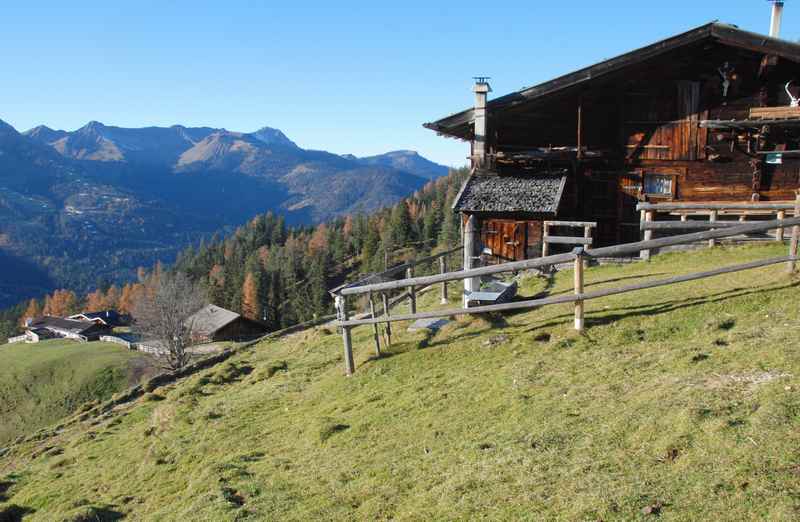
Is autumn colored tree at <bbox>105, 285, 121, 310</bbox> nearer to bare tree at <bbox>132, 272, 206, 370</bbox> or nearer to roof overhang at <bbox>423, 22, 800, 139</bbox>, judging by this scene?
bare tree at <bbox>132, 272, 206, 370</bbox>

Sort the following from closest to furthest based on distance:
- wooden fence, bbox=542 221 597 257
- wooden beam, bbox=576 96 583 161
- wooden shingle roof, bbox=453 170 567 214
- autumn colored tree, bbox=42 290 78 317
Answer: wooden fence, bbox=542 221 597 257
wooden shingle roof, bbox=453 170 567 214
wooden beam, bbox=576 96 583 161
autumn colored tree, bbox=42 290 78 317

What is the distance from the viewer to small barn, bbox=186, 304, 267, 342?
242 feet

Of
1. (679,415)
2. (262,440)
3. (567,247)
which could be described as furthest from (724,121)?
(262,440)

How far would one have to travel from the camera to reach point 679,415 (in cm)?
766

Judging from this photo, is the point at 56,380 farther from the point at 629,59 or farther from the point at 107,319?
the point at 629,59

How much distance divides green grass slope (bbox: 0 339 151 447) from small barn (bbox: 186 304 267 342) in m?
9.30

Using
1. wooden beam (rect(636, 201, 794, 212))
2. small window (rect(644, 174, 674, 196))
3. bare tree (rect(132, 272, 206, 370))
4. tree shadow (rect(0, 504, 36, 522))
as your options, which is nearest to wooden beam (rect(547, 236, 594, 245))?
wooden beam (rect(636, 201, 794, 212))

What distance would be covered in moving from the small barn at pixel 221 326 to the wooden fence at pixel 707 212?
60.0 m

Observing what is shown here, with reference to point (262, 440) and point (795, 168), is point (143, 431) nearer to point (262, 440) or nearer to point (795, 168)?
point (262, 440)

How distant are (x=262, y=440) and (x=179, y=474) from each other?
1673 millimetres

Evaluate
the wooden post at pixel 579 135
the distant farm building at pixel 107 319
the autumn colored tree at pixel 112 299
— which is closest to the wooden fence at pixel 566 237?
the wooden post at pixel 579 135

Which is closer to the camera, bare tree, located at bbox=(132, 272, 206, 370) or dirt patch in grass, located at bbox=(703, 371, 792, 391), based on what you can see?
dirt patch in grass, located at bbox=(703, 371, 792, 391)

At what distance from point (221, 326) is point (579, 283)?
70332 mm

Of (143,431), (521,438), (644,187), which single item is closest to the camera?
(521,438)
